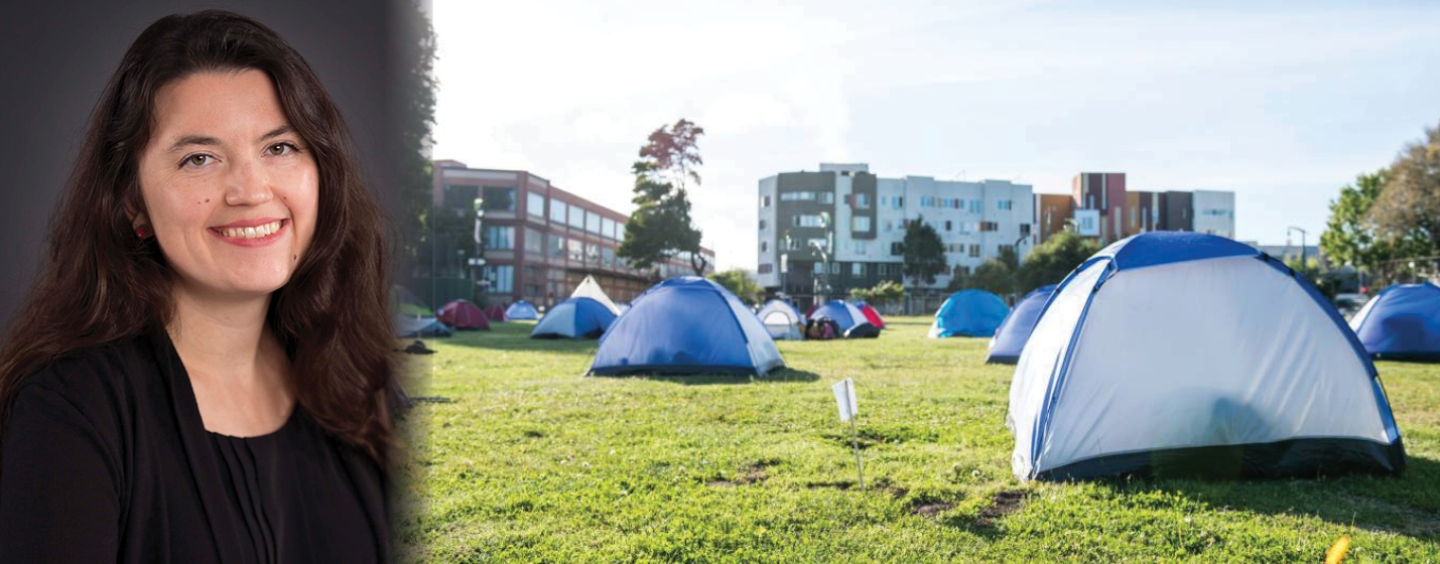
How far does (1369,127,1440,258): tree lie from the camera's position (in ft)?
121

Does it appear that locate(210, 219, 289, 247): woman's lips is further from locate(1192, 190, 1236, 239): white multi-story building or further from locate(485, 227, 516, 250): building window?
locate(1192, 190, 1236, 239): white multi-story building

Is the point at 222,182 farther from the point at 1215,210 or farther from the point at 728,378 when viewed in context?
the point at 1215,210

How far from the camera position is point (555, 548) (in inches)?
166

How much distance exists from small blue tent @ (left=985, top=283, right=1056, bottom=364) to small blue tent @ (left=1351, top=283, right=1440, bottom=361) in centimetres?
487

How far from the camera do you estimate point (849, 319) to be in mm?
24969

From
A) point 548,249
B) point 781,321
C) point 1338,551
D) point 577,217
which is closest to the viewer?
point 1338,551

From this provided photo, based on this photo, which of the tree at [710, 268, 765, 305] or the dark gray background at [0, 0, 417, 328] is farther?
the tree at [710, 268, 765, 305]

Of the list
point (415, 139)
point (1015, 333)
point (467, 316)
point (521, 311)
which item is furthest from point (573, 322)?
point (415, 139)

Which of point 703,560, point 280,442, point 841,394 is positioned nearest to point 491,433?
point 841,394

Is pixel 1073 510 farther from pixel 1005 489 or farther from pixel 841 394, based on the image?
pixel 841 394

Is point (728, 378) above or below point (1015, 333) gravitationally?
below

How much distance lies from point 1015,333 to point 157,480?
14.8 metres

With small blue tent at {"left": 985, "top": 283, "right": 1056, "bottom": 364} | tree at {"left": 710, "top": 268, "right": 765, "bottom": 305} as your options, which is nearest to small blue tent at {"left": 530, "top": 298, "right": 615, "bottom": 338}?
small blue tent at {"left": 985, "top": 283, "right": 1056, "bottom": 364}

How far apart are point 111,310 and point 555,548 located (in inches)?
121
